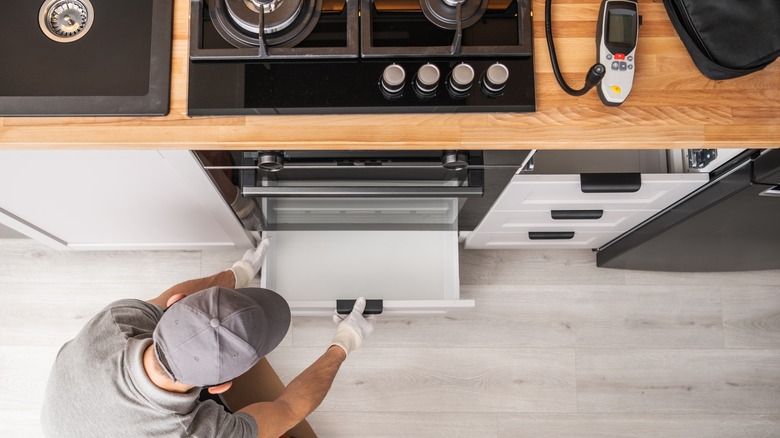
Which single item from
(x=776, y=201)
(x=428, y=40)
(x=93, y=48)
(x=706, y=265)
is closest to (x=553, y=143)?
(x=428, y=40)

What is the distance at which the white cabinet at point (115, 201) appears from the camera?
1164 millimetres

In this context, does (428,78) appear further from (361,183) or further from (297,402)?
(297,402)

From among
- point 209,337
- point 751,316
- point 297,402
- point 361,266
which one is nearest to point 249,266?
point 361,266

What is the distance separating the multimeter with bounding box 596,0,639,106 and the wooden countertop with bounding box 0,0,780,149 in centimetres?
3

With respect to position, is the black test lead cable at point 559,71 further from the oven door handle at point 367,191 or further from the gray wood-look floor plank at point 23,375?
the gray wood-look floor plank at point 23,375

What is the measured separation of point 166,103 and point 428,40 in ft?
1.60

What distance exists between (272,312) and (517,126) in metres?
0.63

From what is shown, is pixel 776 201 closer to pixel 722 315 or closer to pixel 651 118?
pixel 651 118

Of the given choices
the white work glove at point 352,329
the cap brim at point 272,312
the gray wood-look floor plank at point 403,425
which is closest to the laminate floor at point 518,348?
the gray wood-look floor plank at point 403,425

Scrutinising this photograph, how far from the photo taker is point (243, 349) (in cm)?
109

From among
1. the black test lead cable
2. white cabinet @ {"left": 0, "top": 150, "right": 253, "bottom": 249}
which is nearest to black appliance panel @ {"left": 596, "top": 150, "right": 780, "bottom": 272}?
the black test lead cable

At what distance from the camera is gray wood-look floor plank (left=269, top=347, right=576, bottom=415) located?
1835 millimetres

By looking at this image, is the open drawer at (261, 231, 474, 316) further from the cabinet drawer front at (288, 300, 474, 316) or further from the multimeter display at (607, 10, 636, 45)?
the multimeter display at (607, 10, 636, 45)

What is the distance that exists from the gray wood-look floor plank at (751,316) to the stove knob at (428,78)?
5.00 ft
